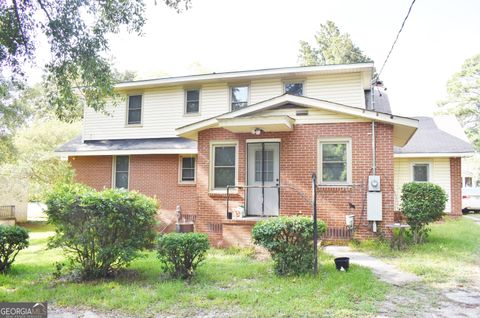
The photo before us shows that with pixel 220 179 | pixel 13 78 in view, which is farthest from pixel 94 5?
pixel 220 179

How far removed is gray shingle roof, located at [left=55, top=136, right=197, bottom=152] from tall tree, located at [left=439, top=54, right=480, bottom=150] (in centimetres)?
2981

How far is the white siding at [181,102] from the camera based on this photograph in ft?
44.8

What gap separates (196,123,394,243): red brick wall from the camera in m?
9.86

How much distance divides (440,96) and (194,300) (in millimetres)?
37068

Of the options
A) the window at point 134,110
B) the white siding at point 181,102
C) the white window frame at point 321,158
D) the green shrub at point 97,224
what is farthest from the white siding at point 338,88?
the green shrub at point 97,224

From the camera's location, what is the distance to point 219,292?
5.82 meters

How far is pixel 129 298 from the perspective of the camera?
562 centimetres

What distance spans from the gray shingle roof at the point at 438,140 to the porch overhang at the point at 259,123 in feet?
26.4

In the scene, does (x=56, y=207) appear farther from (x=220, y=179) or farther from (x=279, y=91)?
(x=279, y=91)

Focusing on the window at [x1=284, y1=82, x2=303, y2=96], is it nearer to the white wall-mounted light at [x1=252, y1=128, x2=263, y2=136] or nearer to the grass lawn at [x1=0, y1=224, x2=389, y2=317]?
the white wall-mounted light at [x1=252, y1=128, x2=263, y2=136]

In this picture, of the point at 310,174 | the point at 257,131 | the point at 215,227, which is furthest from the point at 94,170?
the point at 310,174

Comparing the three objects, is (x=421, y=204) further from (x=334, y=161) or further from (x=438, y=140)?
(x=438, y=140)

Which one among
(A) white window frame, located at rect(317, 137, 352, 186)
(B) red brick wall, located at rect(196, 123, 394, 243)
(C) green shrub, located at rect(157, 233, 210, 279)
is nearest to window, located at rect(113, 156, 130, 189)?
(B) red brick wall, located at rect(196, 123, 394, 243)

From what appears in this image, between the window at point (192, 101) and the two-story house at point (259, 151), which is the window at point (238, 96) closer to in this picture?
the two-story house at point (259, 151)
